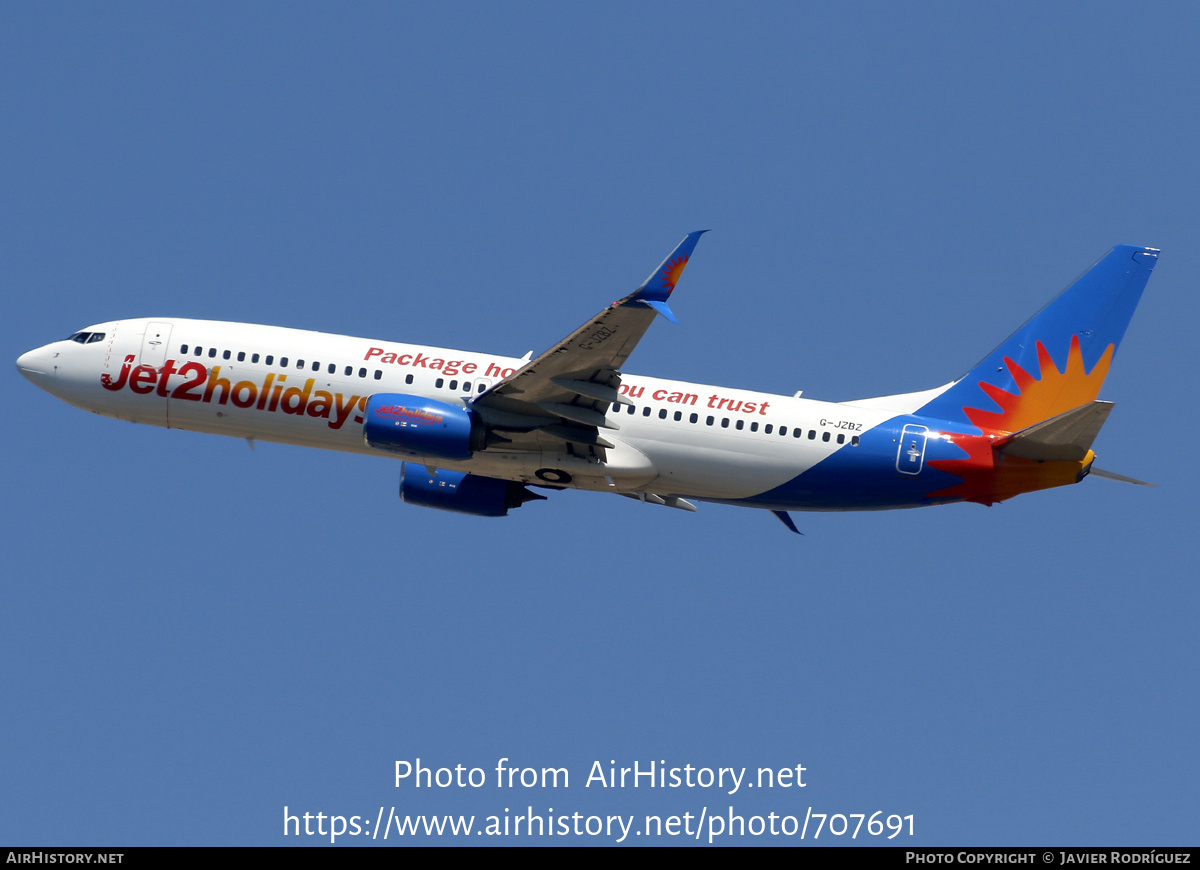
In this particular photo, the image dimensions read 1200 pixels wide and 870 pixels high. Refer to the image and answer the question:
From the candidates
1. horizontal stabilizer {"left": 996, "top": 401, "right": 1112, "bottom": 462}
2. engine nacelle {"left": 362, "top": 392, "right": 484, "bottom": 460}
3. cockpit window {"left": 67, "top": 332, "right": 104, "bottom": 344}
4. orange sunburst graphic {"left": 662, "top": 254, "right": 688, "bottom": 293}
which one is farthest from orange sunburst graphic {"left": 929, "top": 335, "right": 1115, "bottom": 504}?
cockpit window {"left": 67, "top": 332, "right": 104, "bottom": 344}

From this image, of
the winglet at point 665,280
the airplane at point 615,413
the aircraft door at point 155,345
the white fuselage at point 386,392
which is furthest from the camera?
the aircraft door at point 155,345

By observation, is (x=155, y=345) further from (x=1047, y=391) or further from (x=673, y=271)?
(x=1047, y=391)

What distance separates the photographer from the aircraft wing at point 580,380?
3488cm

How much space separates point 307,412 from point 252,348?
106 inches

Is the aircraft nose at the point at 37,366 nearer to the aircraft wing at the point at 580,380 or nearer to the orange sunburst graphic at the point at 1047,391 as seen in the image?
the aircraft wing at the point at 580,380

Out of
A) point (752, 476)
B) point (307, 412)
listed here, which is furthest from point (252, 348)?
point (752, 476)

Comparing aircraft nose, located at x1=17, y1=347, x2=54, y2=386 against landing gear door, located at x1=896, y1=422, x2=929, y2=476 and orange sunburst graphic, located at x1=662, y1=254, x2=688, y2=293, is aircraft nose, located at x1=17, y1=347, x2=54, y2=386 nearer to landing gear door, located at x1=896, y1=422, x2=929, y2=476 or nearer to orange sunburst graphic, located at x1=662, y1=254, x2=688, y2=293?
orange sunburst graphic, located at x1=662, y1=254, x2=688, y2=293

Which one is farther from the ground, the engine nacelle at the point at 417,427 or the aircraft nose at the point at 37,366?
the aircraft nose at the point at 37,366

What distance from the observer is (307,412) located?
41.3m

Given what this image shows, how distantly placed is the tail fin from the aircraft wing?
1056 centimetres

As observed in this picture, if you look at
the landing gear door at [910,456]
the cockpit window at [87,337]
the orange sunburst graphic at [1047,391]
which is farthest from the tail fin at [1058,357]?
the cockpit window at [87,337]

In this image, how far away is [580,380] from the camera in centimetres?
3853
